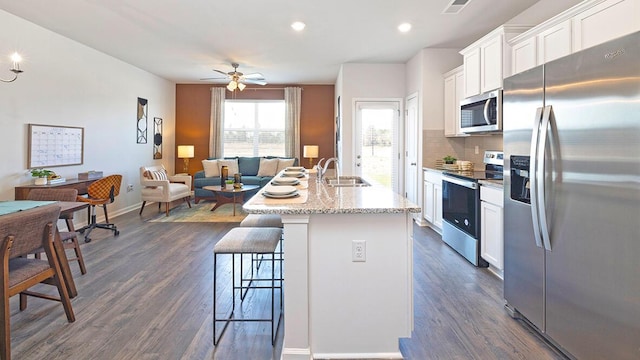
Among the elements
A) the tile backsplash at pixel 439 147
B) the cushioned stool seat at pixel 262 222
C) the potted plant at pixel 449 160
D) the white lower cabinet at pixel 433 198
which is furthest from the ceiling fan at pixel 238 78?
the cushioned stool seat at pixel 262 222

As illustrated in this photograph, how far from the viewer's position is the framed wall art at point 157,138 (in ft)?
25.0

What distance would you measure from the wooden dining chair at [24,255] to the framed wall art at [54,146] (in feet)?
8.91

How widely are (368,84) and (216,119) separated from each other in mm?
4040

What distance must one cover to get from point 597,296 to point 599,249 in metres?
0.22

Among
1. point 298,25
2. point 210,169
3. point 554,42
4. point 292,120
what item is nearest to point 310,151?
point 292,120

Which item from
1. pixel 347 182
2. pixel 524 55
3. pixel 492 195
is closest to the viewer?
pixel 492 195

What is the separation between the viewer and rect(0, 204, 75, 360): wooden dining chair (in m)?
1.88

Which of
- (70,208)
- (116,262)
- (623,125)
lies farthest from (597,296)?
(116,262)

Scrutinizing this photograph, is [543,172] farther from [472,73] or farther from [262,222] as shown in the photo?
[472,73]

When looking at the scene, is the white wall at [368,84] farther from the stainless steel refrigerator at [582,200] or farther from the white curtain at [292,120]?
the stainless steel refrigerator at [582,200]

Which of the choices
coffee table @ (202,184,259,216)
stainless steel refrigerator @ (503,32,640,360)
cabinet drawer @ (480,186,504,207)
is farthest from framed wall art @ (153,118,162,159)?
stainless steel refrigerator @ (503,32,640,360)

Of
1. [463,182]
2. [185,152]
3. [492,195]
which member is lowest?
[492,195]

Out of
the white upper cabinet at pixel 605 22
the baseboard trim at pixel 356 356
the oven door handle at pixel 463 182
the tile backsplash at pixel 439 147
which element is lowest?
the baseboard trim at pixel 356 356

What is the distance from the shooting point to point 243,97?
8.61 metres
